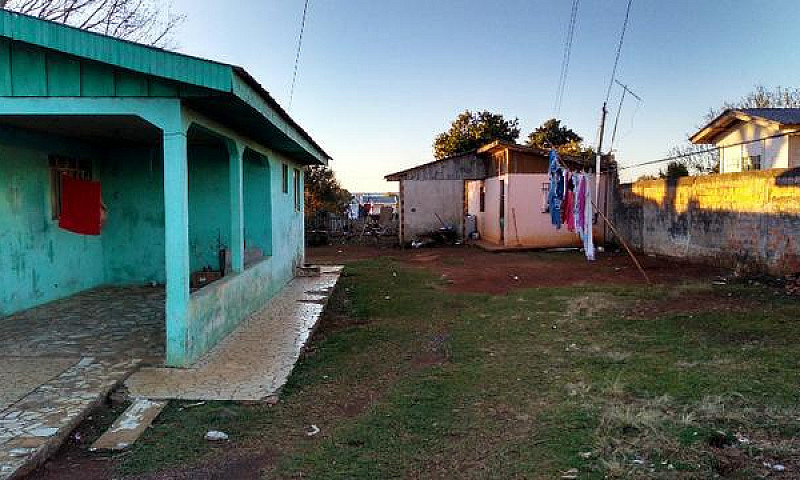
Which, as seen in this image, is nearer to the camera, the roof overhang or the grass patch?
the grass patch

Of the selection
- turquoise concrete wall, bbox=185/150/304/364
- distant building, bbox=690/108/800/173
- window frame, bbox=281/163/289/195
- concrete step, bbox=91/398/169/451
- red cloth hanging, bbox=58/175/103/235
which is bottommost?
concrete step, bbox=91/398/169/451

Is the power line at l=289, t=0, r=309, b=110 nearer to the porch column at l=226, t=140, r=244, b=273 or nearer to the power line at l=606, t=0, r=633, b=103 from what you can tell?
the porch column at l=226, t=140, r=244, b=273

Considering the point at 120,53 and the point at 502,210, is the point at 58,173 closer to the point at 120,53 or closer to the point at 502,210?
the point at 120,53

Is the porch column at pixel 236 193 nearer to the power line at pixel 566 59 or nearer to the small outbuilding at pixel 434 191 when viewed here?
the power line at pixel 566 59

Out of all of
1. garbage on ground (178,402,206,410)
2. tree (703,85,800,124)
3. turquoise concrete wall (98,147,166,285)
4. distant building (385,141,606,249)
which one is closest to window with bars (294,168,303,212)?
turquoise concrete wall (98,147,166,285)

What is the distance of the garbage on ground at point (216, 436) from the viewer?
12.9ft

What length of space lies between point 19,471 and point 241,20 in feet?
29.4

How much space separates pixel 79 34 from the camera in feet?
15.4

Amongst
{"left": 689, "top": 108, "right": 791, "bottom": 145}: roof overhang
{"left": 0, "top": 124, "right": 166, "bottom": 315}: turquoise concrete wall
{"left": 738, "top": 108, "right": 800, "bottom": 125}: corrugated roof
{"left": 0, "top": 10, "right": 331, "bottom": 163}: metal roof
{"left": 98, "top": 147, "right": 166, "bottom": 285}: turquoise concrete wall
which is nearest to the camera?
{"left": 0, "top": 10, "right": 331, "bottom": 163}: metal roof

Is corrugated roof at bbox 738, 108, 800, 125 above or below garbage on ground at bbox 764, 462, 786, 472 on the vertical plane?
above

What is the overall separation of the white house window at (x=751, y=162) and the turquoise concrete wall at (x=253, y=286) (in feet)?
47.8

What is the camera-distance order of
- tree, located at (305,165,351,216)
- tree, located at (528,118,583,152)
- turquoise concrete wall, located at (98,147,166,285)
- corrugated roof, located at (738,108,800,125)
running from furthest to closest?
1. tree, located at (528,118,583,152)
2. tree, located at (305,165,351,216)
3. corrugated roof, located at (738,108,800,125)
4. turquoise concrete wall, located at (98,147,166,285)

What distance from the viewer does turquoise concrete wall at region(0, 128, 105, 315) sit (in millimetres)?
7117

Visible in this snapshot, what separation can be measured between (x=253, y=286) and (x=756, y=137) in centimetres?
1715
